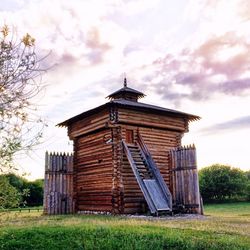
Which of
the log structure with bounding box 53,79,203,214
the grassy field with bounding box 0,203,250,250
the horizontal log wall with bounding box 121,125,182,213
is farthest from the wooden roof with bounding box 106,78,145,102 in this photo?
the grassy field with bounding box 0,203,250,250

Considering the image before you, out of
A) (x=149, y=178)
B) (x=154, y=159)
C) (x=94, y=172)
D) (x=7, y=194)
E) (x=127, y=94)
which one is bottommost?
(x=7, y=194)

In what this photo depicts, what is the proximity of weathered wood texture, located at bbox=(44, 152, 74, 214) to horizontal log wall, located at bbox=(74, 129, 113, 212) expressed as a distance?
0.55 metres

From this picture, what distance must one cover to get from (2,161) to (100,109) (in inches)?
602

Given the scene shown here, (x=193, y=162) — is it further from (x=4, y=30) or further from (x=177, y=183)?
(x=4, y=30)

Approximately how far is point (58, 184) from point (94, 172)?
275 centimetres

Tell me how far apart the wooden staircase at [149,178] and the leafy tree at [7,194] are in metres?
12.2

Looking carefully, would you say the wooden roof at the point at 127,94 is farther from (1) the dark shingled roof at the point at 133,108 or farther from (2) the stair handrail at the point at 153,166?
(2) the stair handrail at the point at 153,166

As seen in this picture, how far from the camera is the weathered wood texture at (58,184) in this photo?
23828mm

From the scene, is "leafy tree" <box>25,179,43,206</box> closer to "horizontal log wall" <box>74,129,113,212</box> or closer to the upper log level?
the upper log level

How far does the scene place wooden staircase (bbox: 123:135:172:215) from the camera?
19.3 meters

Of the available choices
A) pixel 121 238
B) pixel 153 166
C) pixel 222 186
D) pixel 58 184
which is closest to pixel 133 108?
pixel 153 166

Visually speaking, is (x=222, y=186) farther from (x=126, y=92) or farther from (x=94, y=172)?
(x=94, y=172)

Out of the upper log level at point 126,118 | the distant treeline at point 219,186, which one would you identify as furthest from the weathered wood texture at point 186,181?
the distant treeline at point 219,186

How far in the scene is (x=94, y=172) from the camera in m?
23.4
